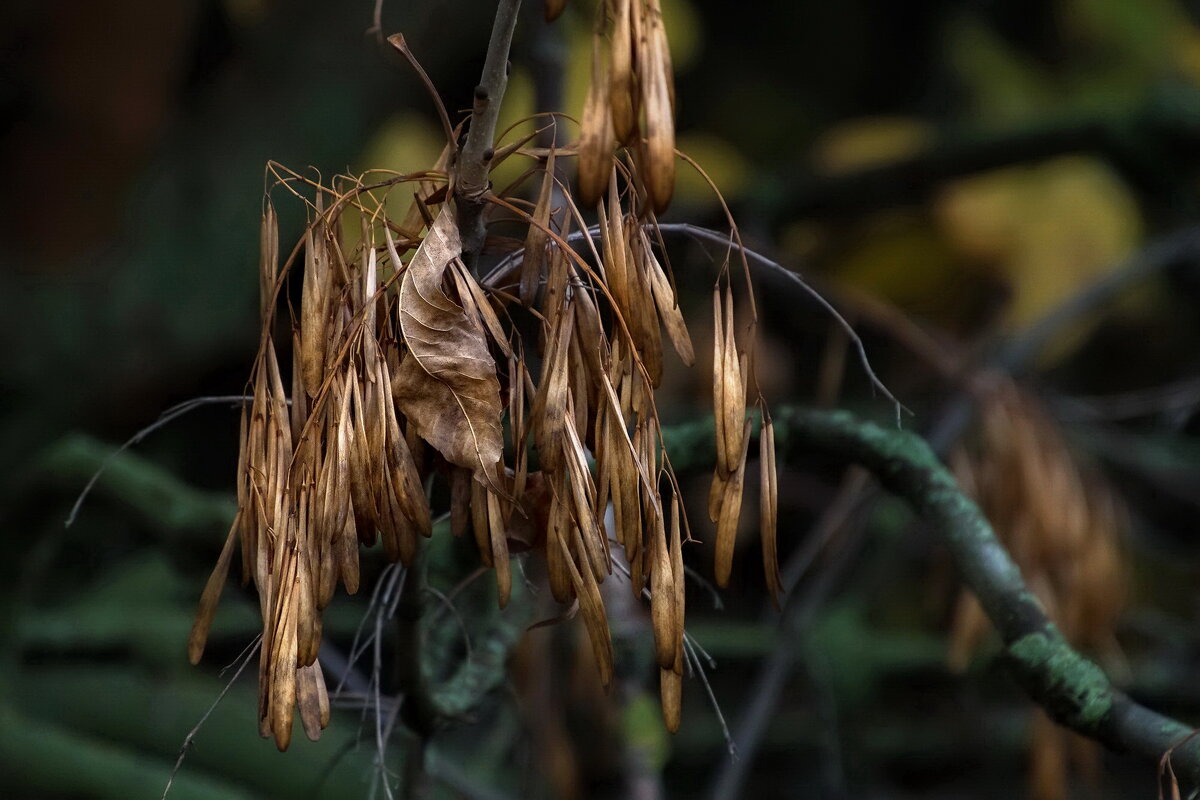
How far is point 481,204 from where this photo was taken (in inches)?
20.0

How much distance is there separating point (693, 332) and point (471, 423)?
1159mm

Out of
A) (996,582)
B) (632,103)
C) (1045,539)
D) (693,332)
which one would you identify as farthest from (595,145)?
(693,332)

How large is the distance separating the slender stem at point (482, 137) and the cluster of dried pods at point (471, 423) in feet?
0.04

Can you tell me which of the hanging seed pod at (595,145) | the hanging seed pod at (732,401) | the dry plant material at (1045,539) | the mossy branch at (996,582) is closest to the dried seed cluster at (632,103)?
the hanging seed pod at (595,145)

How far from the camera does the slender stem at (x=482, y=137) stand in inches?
18.0

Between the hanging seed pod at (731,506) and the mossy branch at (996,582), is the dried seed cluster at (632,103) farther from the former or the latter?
the mossy branch at (996,582)

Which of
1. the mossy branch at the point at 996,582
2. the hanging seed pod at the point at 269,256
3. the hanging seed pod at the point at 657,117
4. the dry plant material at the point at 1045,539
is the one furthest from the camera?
the dry plant material at the point at 1045,539

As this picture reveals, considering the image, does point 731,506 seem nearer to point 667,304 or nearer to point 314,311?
point 667,304

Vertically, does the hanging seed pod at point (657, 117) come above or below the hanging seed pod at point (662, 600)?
above

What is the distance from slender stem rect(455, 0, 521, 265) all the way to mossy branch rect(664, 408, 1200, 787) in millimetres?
282

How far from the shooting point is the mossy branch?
2.08ft

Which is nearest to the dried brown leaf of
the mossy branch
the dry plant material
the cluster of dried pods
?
the cluster of dried pods

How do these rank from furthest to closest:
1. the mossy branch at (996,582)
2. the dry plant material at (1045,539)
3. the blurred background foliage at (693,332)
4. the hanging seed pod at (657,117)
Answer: the blurred background foliage at (693,332), the dry plant material at (1045,539), the mossy branch at (996,582), the hanging seed pod at (657,117)

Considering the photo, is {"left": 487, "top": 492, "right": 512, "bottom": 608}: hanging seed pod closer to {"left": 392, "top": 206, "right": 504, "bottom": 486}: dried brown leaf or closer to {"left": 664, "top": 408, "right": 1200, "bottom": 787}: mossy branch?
{"left": 392, "top": 206, "right": 504, "bottom": 486}: dried brown leaf
